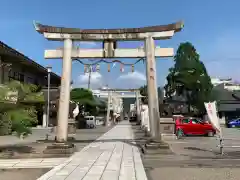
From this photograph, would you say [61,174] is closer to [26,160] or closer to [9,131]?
[26,160]

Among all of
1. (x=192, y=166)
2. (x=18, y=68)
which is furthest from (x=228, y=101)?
(x=192, y=166)

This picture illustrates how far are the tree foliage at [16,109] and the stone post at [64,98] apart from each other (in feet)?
3.82

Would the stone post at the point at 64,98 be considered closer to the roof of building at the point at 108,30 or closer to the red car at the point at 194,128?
the roof of building at the point at 108,30

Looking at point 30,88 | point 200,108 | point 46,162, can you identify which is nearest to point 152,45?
point 30,88

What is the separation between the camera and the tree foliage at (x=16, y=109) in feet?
47.3

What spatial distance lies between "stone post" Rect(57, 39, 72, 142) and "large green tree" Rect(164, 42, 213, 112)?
3890 cm

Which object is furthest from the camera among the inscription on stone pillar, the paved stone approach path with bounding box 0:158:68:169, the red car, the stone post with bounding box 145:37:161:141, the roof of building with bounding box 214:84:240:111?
the roof of building with bounding box 214:84:240:111

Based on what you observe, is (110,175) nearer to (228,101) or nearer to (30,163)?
(30,163)

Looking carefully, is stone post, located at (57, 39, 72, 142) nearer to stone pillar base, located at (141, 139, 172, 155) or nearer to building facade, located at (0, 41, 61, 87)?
stone pillar base, located at (141, 139, 172, 155)

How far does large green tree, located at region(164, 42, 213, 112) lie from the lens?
174 ft

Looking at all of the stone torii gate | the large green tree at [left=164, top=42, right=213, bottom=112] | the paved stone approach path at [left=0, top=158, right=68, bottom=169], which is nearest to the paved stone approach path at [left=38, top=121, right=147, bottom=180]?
the paved stone approach path at [left=0, top=158, right=68, bottom=169]

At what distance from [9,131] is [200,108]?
4276 cm

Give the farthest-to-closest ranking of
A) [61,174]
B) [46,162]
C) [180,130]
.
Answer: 1. [180,130]
2. [46,162]
3. [61,174]

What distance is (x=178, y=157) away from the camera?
1380cm
